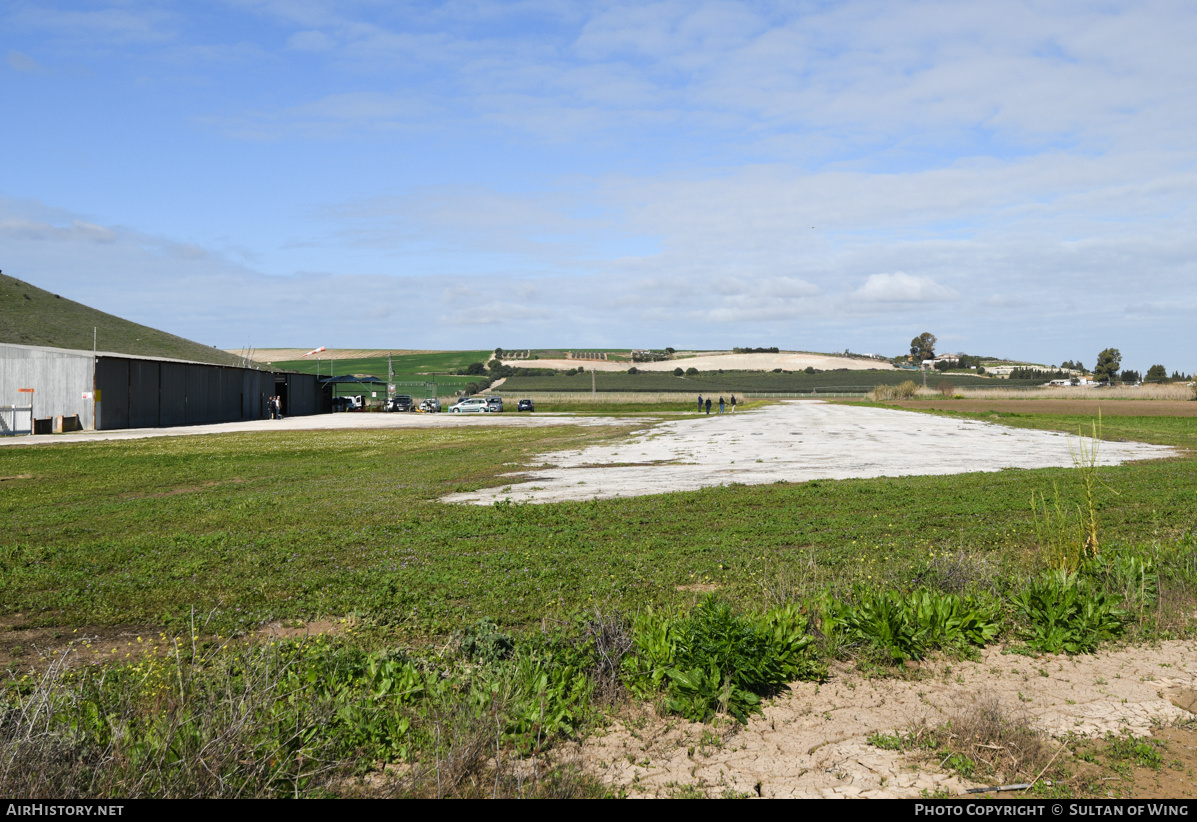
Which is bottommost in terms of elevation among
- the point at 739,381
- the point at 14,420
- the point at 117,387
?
the point at 14,420

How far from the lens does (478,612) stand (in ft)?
23.6

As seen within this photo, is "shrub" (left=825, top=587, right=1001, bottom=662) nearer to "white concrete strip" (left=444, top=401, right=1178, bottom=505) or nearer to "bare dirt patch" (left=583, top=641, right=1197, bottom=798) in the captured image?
"bare dirt patch" (left=583, top=641, right=1197, bottom=798)

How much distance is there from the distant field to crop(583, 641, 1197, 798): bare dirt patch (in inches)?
4134

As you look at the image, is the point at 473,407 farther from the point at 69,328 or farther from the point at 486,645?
the point at 486,645

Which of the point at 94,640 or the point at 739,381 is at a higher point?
the point at 739,381

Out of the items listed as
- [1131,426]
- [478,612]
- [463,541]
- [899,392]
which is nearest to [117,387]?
[463,541]

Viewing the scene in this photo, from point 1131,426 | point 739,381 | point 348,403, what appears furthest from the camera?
point 739,381

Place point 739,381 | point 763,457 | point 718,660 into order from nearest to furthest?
1. point 718,660
2. point 763,457
3. point 739,381

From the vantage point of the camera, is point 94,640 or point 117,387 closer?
point 94,640

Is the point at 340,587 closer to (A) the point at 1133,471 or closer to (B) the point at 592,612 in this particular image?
(B) the point at 592,612

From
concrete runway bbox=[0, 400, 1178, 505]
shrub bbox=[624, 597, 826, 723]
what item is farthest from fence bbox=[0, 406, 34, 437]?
shrub bbox=[624, 597, 826, 723]

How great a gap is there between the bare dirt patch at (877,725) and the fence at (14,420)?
43698 mm

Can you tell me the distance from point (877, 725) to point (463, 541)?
23.1 feet

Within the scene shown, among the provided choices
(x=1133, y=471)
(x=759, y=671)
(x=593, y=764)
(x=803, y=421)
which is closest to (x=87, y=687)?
(x=593, y=764)
